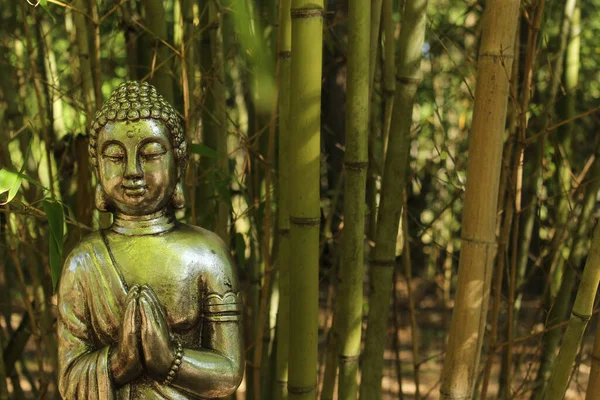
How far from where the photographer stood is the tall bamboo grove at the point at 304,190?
130 cm

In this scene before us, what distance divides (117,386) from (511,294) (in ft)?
2.77

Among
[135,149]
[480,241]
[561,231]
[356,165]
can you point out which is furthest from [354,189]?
[561,231]

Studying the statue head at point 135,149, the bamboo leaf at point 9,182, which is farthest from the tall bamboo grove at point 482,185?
the bamboo leaf at point 9,182

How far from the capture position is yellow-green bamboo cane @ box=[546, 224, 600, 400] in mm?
1291

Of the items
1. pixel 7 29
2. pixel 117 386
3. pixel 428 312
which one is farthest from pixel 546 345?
pixel 428 312

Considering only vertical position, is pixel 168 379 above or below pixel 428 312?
above

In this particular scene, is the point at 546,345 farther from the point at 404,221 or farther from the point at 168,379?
the point at 168,379

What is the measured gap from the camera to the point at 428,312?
4016 millimetres

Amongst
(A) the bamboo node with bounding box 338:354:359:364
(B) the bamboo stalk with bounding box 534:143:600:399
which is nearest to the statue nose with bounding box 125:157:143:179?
(A) the bamboo node with bounding box 338:354:359:364

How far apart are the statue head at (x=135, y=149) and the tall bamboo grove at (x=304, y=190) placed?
9.3 inches

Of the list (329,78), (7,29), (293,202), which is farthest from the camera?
(329,78)

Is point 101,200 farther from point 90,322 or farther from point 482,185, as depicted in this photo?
point 482,185

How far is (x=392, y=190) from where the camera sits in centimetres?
154

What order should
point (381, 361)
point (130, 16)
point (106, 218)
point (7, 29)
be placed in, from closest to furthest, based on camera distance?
point (106, 218) → point (381, 361) → point (130, 16) → point (7, 29)
